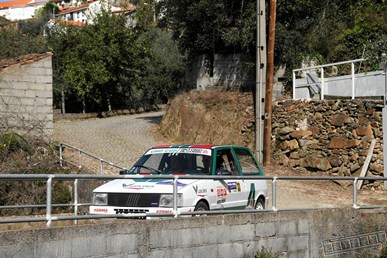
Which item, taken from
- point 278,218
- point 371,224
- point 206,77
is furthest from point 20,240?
point 206,77

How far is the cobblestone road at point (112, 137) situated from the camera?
29.1m

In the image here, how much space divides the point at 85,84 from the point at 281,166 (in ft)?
72.0

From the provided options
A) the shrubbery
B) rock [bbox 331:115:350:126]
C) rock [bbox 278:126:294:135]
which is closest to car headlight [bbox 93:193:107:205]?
the shrubbery

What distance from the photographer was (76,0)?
182750 millimetres

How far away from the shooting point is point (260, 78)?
2817cm

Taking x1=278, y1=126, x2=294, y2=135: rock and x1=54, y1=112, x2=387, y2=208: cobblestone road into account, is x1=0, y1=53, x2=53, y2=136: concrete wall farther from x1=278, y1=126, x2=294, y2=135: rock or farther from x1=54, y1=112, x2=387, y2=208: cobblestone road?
x1=278, y1=126, x2=294, y2=135: rock

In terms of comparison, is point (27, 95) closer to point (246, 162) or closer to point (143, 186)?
point (246, 162)

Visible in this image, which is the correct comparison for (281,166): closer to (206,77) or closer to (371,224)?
(206,77)

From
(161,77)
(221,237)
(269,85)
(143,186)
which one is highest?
(161,77)

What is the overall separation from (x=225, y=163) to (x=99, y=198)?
2810 mm

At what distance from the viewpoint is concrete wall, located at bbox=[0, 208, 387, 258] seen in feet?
28.3

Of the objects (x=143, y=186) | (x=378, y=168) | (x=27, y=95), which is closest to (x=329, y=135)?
(x=378, y=168)

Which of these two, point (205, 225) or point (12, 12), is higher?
point (12, 12)

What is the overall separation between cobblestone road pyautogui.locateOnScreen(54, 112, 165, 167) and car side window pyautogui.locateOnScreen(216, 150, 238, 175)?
1252 cm
